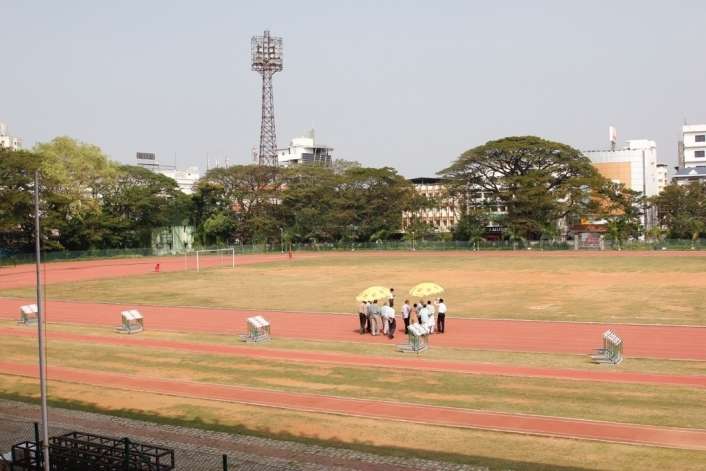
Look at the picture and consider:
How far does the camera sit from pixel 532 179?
284 feet

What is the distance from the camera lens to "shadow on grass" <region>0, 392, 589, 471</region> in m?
13.0

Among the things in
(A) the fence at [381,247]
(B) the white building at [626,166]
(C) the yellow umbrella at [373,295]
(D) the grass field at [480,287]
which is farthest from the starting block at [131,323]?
(B) the white building at [626,166]

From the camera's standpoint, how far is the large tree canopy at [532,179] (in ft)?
284

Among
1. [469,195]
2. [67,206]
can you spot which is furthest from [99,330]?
[469,195]

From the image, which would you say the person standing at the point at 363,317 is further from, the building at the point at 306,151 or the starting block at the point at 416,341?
the building at the point at 306,151

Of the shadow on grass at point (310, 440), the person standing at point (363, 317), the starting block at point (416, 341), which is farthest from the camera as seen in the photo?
the person standing at point (363, 317)

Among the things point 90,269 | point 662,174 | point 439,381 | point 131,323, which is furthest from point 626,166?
point 439,381

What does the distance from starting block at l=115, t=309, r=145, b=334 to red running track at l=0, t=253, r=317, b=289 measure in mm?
26714

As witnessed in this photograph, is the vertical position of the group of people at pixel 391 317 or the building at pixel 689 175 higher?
the building at pixel 689 175

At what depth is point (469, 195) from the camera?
9694 cm

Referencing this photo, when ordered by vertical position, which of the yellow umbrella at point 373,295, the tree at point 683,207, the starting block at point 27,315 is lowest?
the starting block at point 27,315

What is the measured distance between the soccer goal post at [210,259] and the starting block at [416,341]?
43084 millimetres

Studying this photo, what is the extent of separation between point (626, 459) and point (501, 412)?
3.89 metres

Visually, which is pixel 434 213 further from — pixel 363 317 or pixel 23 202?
pixel 363 317
